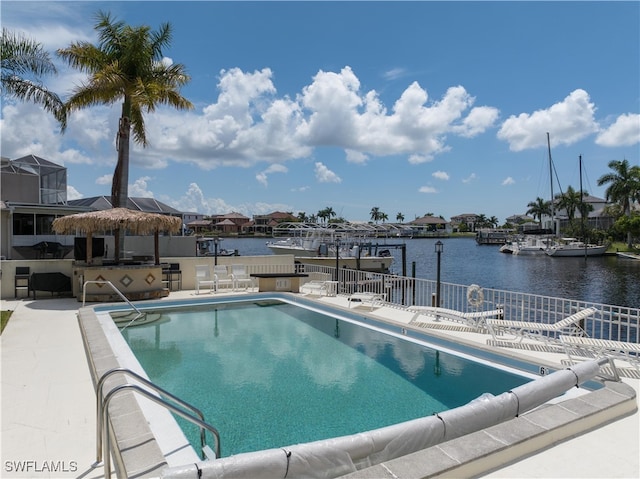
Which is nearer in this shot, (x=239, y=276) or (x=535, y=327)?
(x=535, y=327)

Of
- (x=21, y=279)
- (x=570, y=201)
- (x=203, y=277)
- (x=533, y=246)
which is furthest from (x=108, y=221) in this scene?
(x=570, y=201)

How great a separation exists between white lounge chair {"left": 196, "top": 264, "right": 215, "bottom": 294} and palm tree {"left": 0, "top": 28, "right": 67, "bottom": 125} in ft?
22.1

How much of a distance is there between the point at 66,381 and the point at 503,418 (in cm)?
566

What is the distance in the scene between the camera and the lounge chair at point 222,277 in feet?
45.0

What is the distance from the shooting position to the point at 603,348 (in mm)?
6066

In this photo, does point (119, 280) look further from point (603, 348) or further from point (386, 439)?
point (603, 348)

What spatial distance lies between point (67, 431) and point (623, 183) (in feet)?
220

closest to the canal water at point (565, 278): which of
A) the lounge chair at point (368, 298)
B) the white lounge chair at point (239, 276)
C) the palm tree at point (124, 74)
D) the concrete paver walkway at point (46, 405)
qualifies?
the lounge chair at point (368, 298)

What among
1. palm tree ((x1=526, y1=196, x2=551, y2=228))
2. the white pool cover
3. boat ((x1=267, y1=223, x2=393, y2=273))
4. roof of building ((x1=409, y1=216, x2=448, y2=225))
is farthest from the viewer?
roof of building ((x1=409, y1=216, x2=448, y2=225))

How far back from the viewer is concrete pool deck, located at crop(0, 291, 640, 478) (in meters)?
3.42

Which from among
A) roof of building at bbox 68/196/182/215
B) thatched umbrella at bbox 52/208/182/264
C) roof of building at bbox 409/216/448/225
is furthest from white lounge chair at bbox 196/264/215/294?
roof of building at bbox 409/216/448/225

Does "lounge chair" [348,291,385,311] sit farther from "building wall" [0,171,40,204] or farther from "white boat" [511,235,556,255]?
"white boat" [511,235,556,255]

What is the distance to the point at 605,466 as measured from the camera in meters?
3.45

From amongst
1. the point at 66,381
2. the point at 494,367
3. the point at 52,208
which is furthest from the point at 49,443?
the point at 52,208
